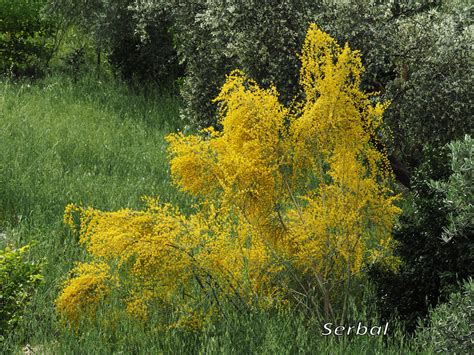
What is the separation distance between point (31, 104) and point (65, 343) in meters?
8.48

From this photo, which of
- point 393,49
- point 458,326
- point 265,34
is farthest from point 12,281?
point 393,49

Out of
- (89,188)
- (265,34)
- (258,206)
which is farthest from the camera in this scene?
(265,34)

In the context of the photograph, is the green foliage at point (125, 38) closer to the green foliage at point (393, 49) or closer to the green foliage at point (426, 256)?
the green foliage at point (393, 49)

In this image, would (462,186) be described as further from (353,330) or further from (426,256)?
(353,330)

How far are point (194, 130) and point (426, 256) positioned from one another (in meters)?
8.12

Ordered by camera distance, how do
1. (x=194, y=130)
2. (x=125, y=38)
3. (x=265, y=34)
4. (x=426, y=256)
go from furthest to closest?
(x=125, y=38) → (x=194, y=130) → (x=265, y=34) → (x=426, y=256)

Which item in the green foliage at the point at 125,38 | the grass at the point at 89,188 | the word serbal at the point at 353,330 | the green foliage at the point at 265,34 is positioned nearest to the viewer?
the grass at the point at 89,188

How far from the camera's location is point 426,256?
269 inches

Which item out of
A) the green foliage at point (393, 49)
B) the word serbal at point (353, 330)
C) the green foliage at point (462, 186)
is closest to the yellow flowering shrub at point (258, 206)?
the word serbal at point (353, 330)

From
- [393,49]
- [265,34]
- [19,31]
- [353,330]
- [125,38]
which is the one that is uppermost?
[19,31]

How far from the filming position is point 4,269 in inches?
245

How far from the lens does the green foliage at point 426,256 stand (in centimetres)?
658

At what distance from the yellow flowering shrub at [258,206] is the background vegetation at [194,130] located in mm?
275

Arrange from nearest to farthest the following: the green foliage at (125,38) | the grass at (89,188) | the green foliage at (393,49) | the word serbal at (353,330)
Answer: the grass at (89,188)
the word serbal at (353,330)
the green foliage at (393,49)
the green foliage at (125,38)
